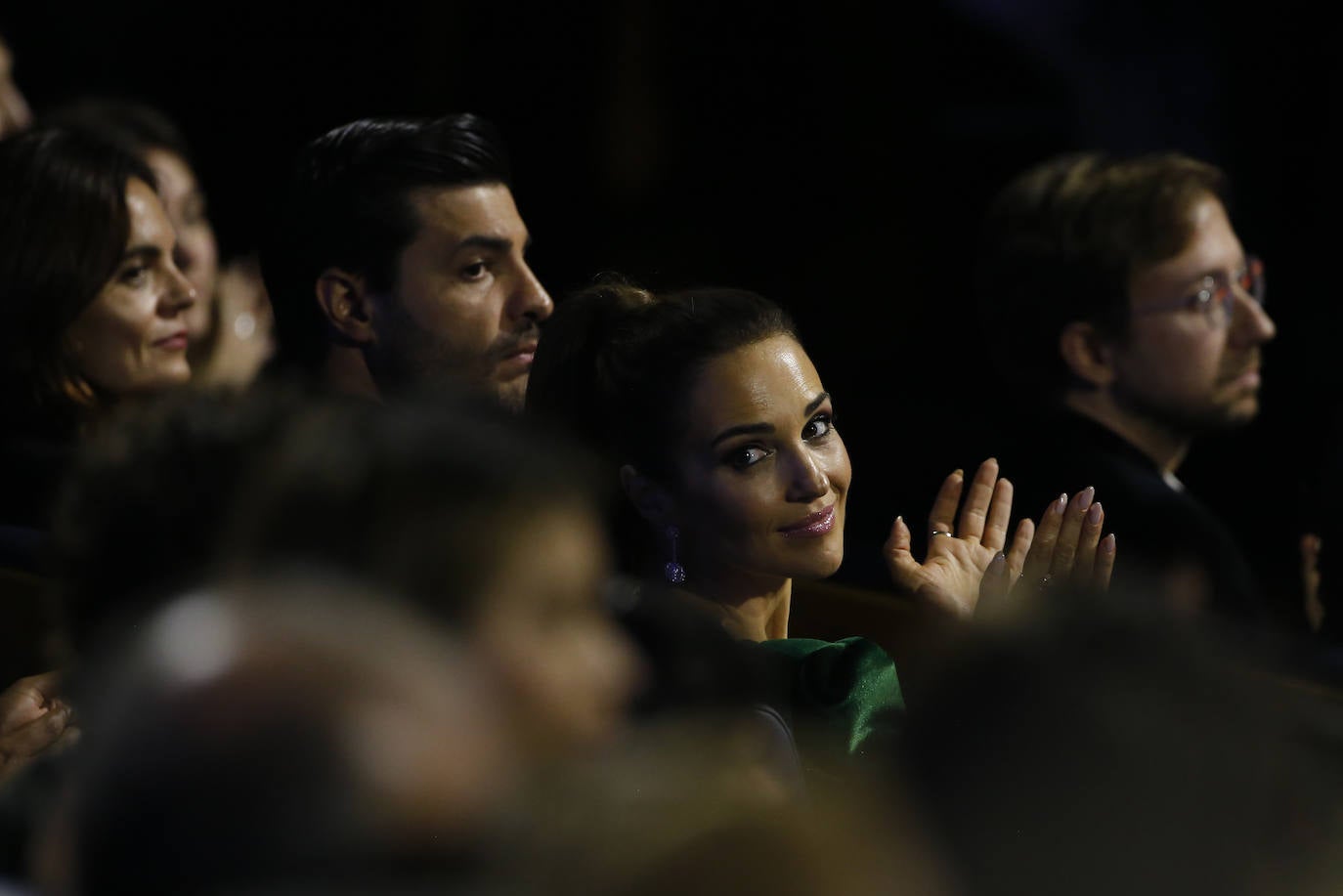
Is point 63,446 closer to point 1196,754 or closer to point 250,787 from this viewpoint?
point 250,787

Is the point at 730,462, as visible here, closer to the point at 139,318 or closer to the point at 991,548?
the point at 991,548

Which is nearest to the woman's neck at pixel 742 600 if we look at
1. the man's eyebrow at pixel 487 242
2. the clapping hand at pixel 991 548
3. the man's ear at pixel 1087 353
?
the clapping hand at pixel 991 548

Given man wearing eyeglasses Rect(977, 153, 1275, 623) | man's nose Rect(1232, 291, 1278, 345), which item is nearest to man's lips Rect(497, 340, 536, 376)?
man wearing eyeglasses Rect(977, 153, 1275, 623)

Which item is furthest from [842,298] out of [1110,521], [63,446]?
[63,446]

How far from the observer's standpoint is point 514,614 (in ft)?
3.31

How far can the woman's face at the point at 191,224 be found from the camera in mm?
3355

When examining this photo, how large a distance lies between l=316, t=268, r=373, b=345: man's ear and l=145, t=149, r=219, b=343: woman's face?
0.79 metres

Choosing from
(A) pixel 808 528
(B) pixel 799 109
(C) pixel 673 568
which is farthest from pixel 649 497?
(B) pixel 799 109

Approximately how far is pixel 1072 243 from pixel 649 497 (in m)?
1.18

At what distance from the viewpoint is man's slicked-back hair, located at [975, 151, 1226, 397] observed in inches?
115

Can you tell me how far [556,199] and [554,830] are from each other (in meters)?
3.80

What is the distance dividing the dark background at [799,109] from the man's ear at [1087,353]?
97cm

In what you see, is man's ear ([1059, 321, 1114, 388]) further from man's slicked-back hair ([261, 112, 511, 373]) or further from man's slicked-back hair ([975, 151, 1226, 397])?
man's slicked-back hair ([261, 112, 511, 373])

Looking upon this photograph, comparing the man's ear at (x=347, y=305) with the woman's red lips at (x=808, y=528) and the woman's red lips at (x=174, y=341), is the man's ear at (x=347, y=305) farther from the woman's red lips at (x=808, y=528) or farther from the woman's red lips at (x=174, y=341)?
the woman's red lips at (x=808, y=528)
